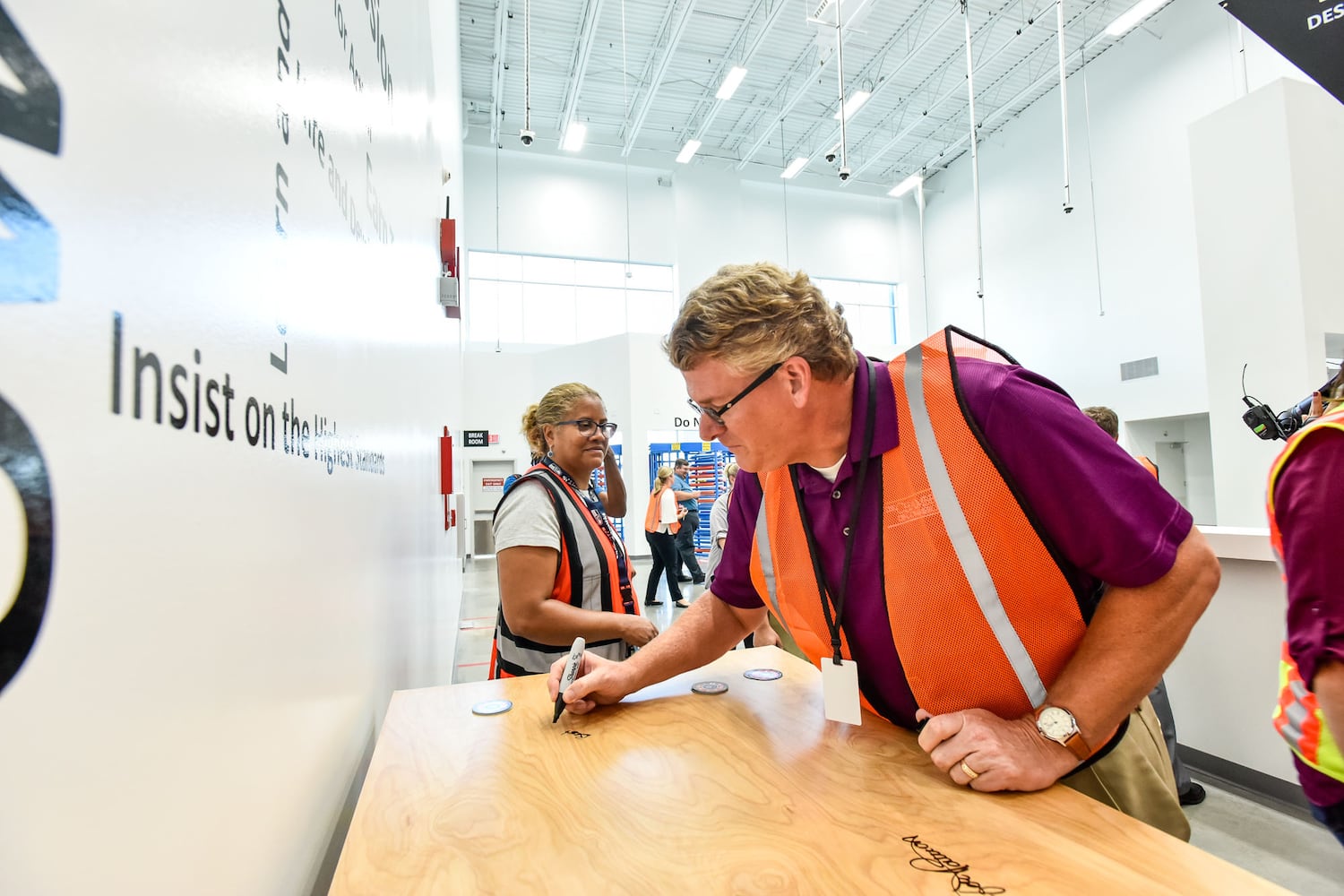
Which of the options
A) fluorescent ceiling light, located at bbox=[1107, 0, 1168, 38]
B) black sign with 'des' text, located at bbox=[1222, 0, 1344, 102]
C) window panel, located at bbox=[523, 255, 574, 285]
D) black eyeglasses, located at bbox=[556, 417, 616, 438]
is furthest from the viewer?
window panel, located at bbox=[523, 255, 574, 285]

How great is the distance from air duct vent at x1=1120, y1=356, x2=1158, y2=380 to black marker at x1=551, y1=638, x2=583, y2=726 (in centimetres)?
1127

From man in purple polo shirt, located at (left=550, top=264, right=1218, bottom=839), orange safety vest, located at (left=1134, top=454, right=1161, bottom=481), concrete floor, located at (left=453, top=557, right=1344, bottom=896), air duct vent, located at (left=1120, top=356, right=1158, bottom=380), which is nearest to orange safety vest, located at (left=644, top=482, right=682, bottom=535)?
orange safety vest, located at (left=1134, top=454, right=1161, bottom=481)

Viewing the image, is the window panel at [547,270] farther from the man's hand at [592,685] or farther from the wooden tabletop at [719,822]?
the wooden tabletop at [719,822]

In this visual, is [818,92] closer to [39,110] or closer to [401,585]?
[401,585]

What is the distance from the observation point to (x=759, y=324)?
121 centimetres

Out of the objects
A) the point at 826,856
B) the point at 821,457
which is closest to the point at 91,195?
the point at 826,856

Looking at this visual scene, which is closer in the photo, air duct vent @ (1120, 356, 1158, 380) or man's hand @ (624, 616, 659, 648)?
man's hand @ (624, 616, 659, 648)

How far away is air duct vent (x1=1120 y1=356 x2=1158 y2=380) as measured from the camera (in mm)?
9906

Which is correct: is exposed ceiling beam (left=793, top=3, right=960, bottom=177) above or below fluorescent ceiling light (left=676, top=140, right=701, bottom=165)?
above

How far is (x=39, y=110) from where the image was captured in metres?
0.30

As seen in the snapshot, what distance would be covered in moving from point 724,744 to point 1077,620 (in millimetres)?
584

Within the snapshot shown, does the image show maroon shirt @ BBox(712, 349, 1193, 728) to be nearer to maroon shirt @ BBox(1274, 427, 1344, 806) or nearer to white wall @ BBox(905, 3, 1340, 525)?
maroon shirt @ BBox(1274, 427, 1344, 806)

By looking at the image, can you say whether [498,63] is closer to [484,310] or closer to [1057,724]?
[484,310]

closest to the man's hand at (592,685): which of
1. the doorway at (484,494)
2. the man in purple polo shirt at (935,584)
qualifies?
the man in purple polo shirt at (935,584)
